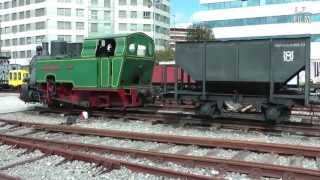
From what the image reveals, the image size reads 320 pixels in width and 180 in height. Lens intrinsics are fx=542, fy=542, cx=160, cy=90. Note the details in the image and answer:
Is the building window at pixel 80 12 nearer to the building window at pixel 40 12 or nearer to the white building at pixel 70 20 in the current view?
the white building at pixel 70 20

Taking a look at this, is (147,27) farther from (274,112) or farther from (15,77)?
(274,112)

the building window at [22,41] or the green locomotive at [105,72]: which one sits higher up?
the building window at [22,41]

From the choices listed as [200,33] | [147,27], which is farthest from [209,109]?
[147,27]

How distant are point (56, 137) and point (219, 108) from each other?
4822 millimetres

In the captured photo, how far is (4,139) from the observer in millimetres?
14094

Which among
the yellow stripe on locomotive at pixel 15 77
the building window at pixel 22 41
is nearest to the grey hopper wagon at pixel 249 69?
the yellow stripe on locomotive at pixel 15 77

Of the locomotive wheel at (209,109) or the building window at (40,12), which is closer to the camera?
the locomotive wheel at (209,109)

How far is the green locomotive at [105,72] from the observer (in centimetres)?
1880

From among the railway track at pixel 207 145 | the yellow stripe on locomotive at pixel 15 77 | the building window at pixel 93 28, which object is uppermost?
the building window at pixel 93 28

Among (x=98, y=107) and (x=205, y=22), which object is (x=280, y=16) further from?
(x=98, y=107)

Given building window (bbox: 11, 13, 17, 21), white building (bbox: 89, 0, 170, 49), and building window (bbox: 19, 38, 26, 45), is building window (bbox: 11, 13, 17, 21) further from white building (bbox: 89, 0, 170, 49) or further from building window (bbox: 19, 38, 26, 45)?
white building (bbox: 89, 0, 170, 49)

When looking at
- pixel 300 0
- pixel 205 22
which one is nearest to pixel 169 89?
pixel 300 0

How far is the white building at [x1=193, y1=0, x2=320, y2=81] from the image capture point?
247 ft

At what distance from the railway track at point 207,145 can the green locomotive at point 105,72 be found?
3.61 metres
